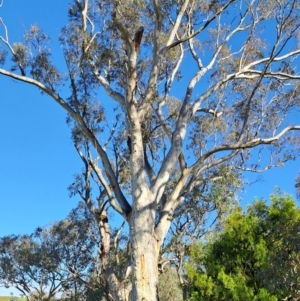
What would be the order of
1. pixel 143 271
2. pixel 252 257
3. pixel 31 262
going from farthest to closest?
1. pixel 31 262
2. pixel 252 257
3. pixel 143 271

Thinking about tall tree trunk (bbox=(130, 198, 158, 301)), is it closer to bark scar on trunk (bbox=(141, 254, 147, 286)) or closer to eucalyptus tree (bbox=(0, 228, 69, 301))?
bark scar on trunk (bbox=(141, 254, 147, 286))

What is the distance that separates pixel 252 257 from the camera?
7750mm

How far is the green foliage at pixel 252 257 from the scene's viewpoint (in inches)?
262

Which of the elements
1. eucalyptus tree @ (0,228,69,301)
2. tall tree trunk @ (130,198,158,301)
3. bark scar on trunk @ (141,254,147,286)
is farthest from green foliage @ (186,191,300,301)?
eucalyptus tree @ (0,228,69,301)

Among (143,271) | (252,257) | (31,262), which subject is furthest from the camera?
(31,262)

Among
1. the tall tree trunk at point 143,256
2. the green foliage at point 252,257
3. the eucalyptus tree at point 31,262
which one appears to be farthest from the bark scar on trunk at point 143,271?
the eucalyptus tree at point 31,262

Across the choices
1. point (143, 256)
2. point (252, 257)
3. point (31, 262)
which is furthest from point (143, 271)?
point (31, 262)

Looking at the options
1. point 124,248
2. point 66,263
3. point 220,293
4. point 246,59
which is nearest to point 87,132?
point 220,293

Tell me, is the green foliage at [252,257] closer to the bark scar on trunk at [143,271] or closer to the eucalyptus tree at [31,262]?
the bark scar on trunk at [143,271]

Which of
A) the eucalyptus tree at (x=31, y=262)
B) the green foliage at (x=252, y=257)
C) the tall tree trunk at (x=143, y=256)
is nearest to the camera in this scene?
the green foliage at (x=252, y=257)

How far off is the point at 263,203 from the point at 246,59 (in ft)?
16.2

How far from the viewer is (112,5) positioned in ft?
36.2

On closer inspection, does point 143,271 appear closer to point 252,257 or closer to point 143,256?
point 143,256

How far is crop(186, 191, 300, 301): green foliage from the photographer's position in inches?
262
